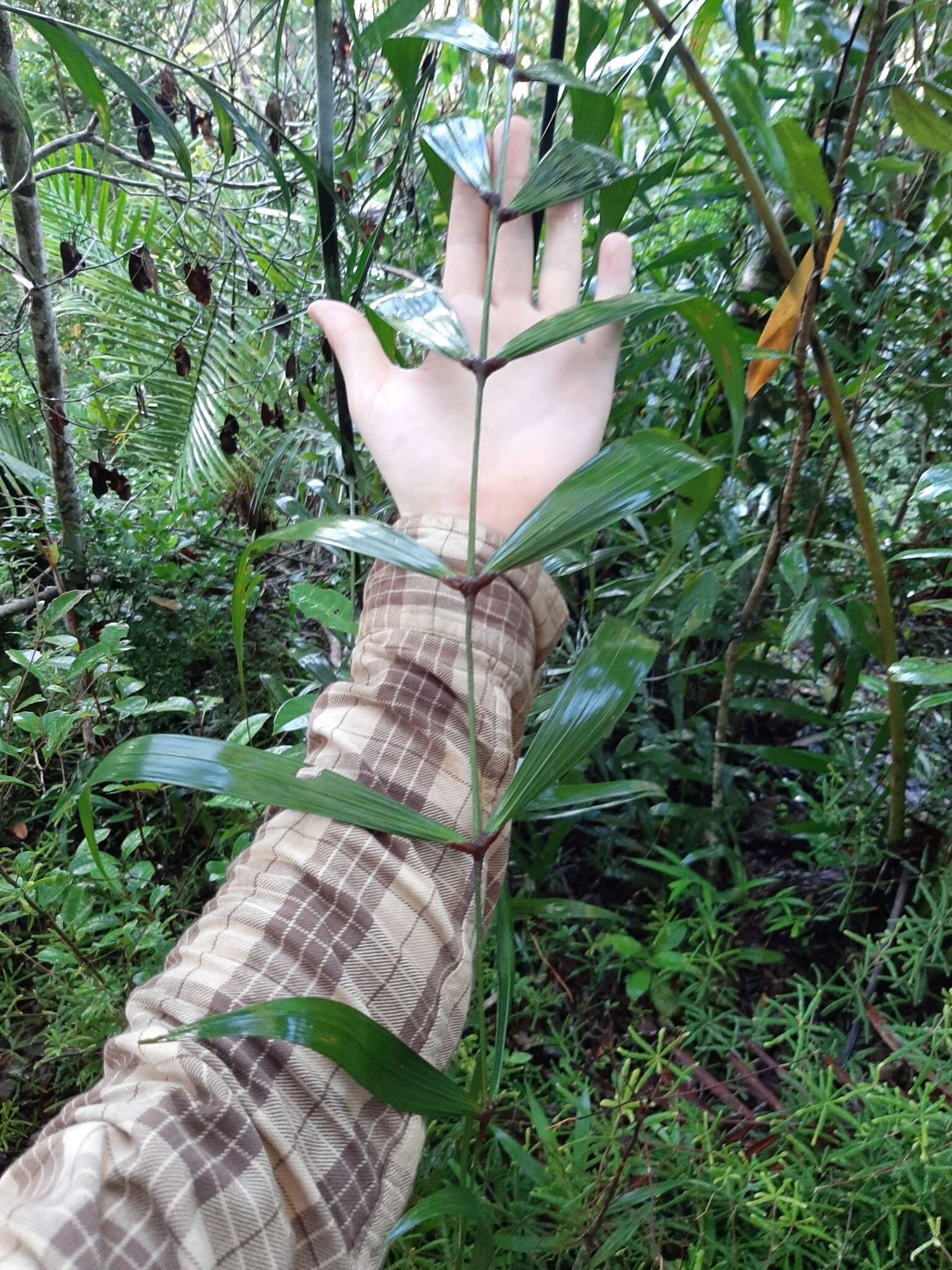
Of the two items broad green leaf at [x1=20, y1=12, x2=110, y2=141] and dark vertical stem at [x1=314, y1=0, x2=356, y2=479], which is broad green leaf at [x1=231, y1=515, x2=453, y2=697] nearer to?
dark vertical stem at [x1=314, y1=0, x2=356, y2=479]

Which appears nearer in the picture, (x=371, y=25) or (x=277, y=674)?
(x=371, y=25)

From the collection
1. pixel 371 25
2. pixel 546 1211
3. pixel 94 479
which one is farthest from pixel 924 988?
pixel 94 479

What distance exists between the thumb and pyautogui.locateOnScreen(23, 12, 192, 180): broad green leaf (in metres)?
0.16

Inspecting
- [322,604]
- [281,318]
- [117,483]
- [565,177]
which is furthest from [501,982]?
[117,483]

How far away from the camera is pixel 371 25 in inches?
20.1

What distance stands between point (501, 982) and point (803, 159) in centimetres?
51

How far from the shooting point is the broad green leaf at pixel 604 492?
340 mm

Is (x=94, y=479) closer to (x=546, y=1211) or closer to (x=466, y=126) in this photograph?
(x=466, y=126)

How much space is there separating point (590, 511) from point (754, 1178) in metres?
0.49

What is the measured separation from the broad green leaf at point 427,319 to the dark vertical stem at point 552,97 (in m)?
0.16

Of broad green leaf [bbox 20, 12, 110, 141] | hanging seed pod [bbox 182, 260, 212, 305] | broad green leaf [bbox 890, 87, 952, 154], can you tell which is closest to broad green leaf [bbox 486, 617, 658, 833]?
broad green leaf [bbox 890, 87, 952, 154]

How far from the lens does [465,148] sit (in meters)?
0.40

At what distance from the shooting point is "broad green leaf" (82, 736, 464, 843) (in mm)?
332

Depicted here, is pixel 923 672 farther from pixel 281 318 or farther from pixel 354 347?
pixel 281 318
